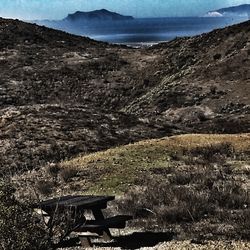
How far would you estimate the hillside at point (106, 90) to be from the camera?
33.1 meters

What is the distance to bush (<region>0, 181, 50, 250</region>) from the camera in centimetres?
1073

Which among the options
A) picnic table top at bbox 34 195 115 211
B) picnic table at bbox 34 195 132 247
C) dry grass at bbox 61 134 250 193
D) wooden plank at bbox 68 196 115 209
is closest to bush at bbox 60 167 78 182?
dry grass at bbox 61 134 250 193

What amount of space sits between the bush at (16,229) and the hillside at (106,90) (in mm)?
14846

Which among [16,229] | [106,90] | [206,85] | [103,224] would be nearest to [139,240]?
[103,224]

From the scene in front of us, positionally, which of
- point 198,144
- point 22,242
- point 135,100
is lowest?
point 135,100

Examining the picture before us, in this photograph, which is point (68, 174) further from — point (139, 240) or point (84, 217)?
point (139, 240)

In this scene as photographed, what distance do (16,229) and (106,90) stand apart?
56.0 m

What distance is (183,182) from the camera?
19.0 meters

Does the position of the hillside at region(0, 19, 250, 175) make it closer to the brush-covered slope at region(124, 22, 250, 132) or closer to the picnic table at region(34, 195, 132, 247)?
the brush-covered slope at region(124, 22, 250, 132)

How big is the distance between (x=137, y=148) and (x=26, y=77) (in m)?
46.9

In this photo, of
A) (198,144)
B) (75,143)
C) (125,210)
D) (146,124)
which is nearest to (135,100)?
(146,124)

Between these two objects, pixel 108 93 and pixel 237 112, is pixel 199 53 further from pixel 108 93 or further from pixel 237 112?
pixel 237 112

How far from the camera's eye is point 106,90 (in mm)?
66688

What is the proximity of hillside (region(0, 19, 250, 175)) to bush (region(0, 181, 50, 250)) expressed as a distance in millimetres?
14846
